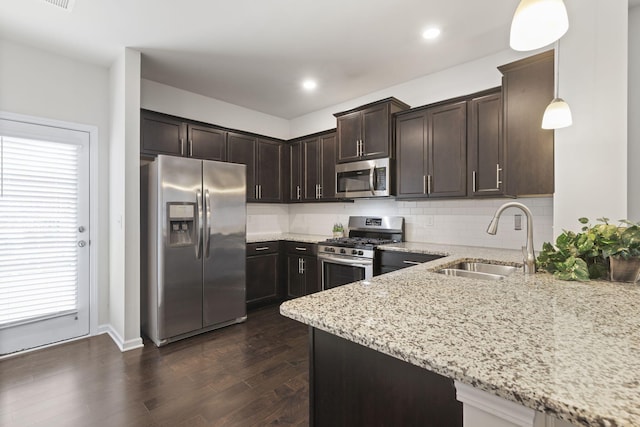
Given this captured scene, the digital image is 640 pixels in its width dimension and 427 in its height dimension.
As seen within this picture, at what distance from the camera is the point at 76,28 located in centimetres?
251

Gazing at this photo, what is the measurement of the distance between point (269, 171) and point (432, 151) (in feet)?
7.60

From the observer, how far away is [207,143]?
3807mm

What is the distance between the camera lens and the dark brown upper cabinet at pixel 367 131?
3.41 m

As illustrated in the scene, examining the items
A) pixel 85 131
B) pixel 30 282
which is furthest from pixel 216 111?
pixel 30 282

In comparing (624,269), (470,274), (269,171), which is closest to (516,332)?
(624,269)

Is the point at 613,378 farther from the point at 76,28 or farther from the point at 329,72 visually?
the point at 76,28

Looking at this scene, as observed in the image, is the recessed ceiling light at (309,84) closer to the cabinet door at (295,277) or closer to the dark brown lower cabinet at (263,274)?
the dark brown lower cabinet at (263,274)

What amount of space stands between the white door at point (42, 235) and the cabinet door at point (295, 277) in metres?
2.23

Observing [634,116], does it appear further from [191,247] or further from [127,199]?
[127,199]

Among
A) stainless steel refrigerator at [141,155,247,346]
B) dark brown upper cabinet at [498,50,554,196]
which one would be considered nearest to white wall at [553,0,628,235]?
dark brown upper cabinet at [498,50,554,196]

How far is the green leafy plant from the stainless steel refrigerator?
9.27 feet

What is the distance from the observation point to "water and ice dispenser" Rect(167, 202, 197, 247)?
2957 mm

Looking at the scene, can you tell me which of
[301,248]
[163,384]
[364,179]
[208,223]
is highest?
[364,179]

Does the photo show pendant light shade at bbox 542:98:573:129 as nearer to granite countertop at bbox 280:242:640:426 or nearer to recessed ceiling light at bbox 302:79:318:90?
granite countertop at bbox 280:242:640:426
